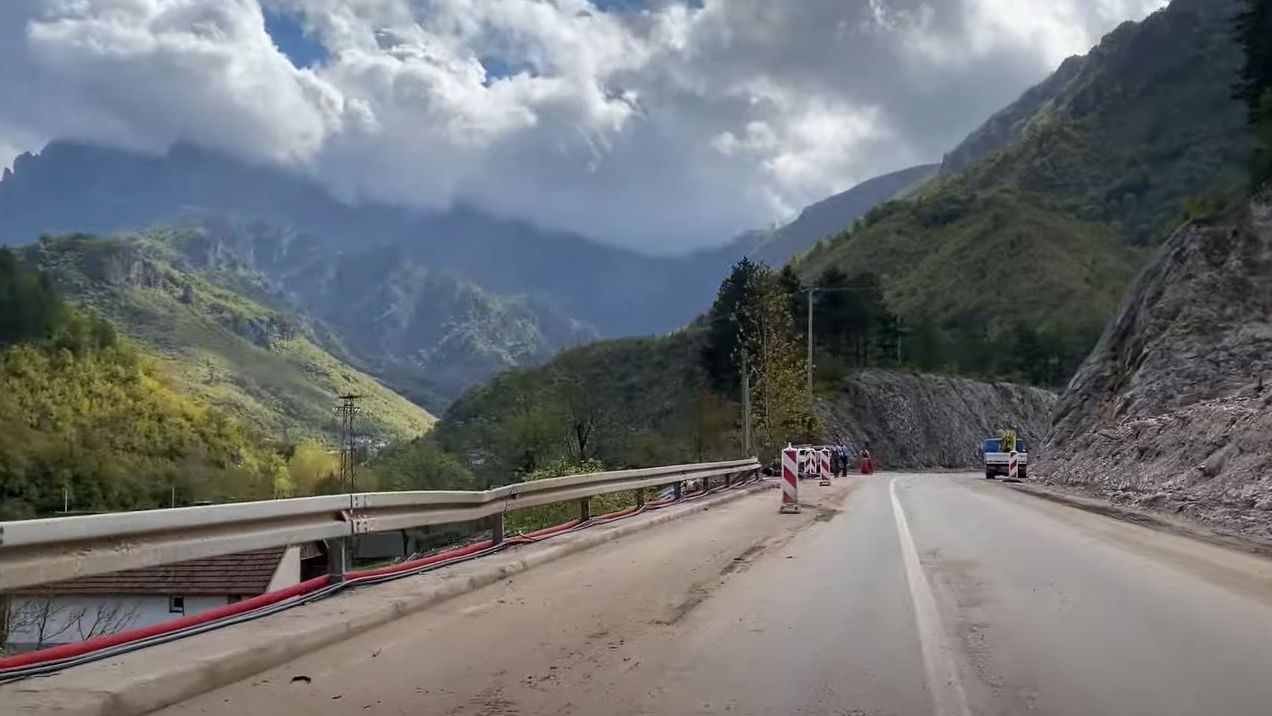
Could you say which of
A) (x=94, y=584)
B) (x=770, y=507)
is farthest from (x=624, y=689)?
(x=770, y=507)

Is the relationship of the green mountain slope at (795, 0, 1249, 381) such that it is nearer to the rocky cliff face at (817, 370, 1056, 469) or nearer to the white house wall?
the rocky cliff face at (817, 370, 1056, 469)

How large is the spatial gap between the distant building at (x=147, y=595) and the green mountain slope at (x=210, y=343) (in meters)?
69.1

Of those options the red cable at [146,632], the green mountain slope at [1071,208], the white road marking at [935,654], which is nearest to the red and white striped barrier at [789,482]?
the white road marking at [935,654]

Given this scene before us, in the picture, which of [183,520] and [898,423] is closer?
[183,520]

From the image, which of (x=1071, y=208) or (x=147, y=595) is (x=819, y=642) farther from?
(x=1071, y=208)

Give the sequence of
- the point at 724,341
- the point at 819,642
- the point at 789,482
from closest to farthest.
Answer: the point at 819,642 < the point at 789,482 < the point at 724,341

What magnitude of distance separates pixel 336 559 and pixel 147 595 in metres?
8.07

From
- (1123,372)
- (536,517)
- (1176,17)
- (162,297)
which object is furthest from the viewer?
(1176,17)

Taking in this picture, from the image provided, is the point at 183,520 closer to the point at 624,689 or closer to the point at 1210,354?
the point at 624,689

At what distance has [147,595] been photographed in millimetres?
15141

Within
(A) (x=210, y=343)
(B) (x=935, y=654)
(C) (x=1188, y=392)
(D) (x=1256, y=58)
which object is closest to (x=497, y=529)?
(B) (x=935, y=654)

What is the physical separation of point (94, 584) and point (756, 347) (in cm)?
4196

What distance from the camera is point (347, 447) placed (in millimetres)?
76875

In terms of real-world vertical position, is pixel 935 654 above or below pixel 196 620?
below
